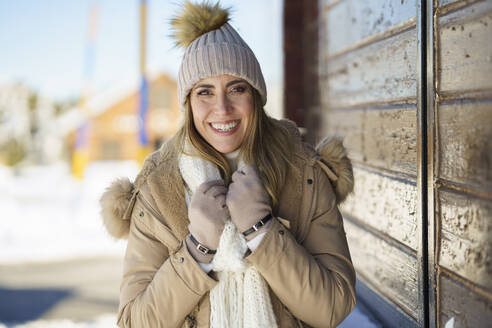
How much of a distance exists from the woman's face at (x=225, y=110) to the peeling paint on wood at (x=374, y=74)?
71 centimetres

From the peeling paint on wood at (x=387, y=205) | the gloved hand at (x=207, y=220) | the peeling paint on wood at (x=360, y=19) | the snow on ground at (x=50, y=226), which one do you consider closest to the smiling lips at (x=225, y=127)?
the gloved hand at (x=207, y=220)

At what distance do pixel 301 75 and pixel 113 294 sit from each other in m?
2.96


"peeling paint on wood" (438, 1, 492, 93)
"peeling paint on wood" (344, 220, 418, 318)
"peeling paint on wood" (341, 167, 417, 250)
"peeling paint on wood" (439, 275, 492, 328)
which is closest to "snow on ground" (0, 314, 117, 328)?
"peeling paint on wood" (344, 220, 418, 318)

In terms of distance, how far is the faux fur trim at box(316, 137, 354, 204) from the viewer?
180 centimetres

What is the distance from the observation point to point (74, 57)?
102ft

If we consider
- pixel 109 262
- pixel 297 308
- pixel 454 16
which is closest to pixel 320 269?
pixel 297 308

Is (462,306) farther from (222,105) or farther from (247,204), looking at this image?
(222,105)

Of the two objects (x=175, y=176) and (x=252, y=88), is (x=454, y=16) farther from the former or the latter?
(x=175, y=176)

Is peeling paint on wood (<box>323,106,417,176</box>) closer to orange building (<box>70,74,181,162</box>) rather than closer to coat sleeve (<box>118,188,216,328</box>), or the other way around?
coat sleeve (<box>118,188,216,328</box>)

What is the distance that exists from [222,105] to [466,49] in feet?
2.70

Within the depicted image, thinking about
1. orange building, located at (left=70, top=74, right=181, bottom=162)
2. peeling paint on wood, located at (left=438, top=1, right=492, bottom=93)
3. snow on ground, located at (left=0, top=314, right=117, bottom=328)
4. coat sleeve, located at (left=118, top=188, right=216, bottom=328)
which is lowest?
snow on ground, located at (left=0, top=314, right=117, bottom=328)

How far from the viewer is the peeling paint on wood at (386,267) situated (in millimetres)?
1934

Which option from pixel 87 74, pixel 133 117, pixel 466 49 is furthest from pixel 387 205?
pixel 133 117

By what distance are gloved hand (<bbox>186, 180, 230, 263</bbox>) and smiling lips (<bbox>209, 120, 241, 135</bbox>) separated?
281 millimetres
